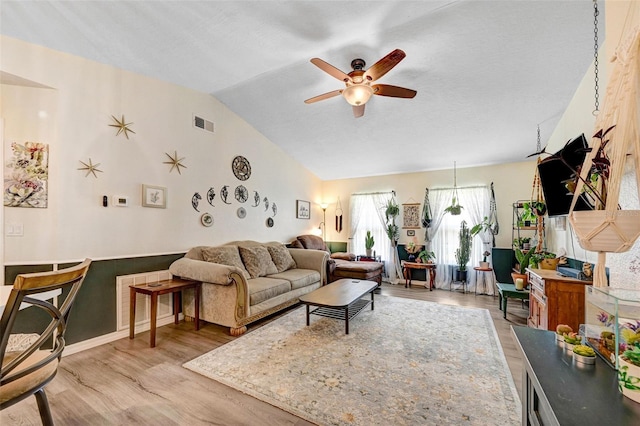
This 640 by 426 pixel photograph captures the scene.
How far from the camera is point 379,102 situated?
3559mm

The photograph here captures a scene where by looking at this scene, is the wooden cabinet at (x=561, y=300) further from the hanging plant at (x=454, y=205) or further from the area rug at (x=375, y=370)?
→ the hanging plant at (x=454, y=205)

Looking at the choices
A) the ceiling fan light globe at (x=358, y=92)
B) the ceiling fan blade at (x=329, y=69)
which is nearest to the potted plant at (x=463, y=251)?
the ceiling fan light globe at (x=358, y=92)

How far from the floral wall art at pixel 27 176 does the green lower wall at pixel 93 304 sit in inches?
23.4

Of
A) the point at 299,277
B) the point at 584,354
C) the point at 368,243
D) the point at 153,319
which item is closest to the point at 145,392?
the point at 153,319

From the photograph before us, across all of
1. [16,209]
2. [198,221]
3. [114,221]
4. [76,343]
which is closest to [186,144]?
[198,221]

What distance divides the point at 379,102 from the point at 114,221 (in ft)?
11.4

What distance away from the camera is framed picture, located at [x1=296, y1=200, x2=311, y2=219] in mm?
5820

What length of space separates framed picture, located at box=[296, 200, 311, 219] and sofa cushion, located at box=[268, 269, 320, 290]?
1628 mm

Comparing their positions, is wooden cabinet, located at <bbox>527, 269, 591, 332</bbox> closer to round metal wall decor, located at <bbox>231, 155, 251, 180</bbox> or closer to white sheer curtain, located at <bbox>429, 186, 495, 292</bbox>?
white sheer curtain, located at <bbox>429, 186, 495, 292</bbox>

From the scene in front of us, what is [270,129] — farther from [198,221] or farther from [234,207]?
[198,221]

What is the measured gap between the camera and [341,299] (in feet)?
10.0

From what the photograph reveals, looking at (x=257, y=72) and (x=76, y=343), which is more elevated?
(x=257, y=72)

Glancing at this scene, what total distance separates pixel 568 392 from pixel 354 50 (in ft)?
9.47

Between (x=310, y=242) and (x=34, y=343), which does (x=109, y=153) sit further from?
(x=310, y=242)
